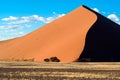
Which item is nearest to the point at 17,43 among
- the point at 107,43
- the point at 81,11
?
the point at 81,11

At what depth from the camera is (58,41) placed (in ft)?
333

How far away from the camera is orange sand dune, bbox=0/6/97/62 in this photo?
92.0m

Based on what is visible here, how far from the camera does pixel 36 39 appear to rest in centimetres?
10844

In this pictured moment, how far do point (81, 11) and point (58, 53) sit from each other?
27.5m

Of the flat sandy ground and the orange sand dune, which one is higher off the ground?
the orange sand dune

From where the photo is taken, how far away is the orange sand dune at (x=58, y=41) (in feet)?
302

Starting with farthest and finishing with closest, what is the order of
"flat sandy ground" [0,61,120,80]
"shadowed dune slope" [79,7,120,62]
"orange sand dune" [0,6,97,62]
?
1. "orange sand dune" [0,6,97,62]
2. "shadowed dune slope" [79,7,120,62]
3. "flat sandy ground" [0,61,120,80]

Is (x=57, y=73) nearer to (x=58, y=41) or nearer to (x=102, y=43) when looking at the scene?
(x=102, y=43)

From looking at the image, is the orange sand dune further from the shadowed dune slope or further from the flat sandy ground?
the flat sandy ground

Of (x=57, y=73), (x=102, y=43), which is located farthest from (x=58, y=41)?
(x=57, y=73)

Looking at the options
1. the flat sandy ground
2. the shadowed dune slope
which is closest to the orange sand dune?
the shadowed dune slope

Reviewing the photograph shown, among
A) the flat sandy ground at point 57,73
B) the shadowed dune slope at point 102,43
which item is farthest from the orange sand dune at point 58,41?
the flat sandy ground at point 57,73

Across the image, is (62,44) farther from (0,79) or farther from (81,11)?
(0,79)

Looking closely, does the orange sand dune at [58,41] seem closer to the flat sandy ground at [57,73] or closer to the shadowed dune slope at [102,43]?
the shadowed dune slope at [102,43]
